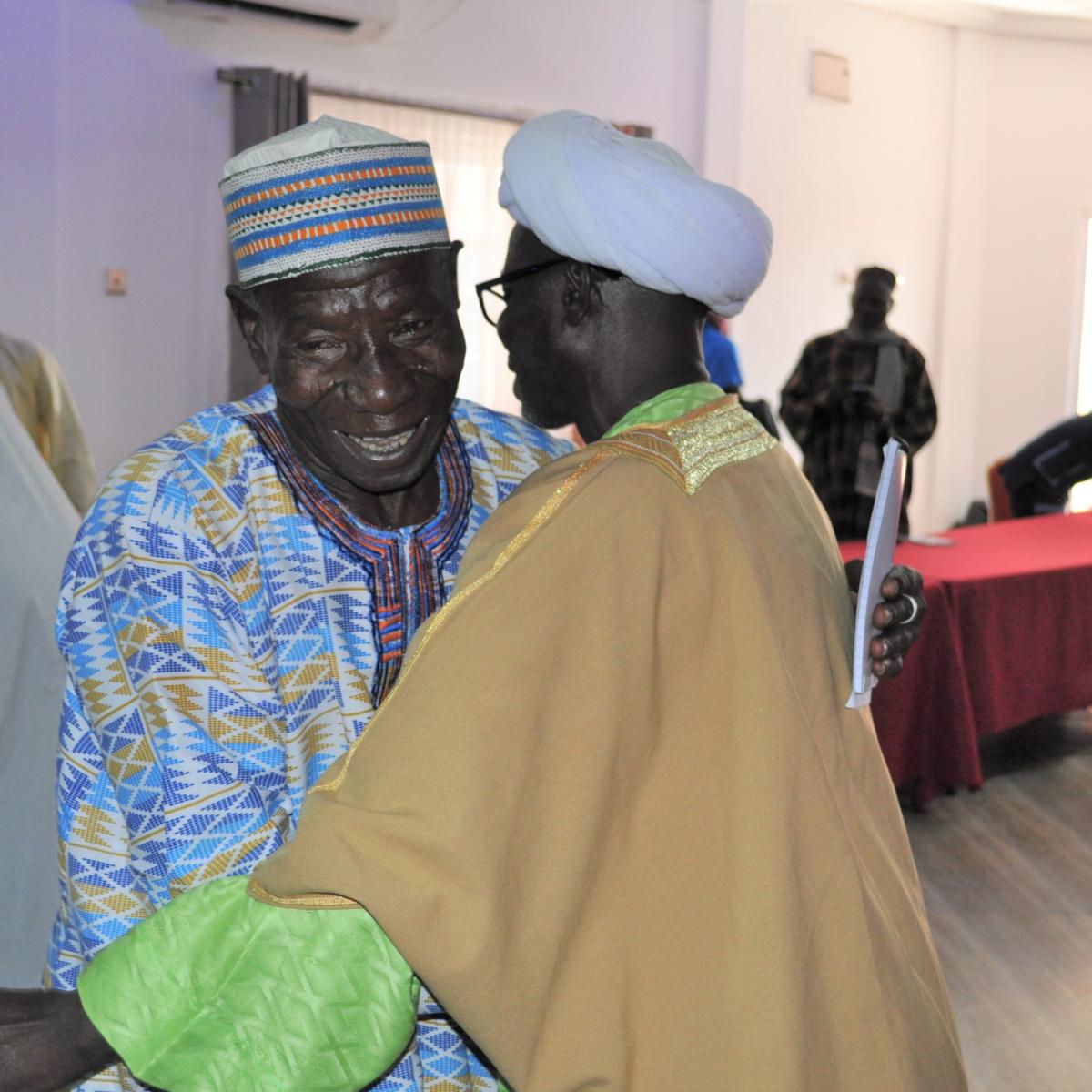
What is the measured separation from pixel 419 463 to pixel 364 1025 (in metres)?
0.57

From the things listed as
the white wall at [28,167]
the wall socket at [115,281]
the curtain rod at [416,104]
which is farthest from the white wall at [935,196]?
the white wall at [28,167]

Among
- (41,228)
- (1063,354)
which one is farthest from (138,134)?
(1063,354)

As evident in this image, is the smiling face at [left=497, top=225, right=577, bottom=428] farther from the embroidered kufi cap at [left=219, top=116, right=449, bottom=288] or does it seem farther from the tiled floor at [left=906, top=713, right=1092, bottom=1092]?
the tiled floor at [left=906, top=713, right=1092, bottom=1092]

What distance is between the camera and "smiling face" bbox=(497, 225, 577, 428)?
1432 millimetres

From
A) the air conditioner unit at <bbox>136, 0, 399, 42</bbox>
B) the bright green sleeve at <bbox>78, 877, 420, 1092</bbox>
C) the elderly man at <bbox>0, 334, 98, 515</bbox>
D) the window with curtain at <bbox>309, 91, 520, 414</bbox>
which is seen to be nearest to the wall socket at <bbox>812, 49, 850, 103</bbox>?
the window with curtain at <bbox>309, 91, 520, 414</bbox>

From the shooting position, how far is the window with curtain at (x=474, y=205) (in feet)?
24.2

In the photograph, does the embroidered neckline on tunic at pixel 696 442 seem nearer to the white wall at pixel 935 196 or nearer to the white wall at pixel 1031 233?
the white wall at pixel 935 196

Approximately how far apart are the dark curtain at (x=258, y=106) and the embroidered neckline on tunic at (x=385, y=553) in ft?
17.4

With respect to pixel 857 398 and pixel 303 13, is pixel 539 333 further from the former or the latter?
pixel 303 13

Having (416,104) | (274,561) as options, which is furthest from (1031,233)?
(274,561)

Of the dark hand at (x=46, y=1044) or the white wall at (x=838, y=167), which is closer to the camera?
the dark hand at (x=46, y=1044)

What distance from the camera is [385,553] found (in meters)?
1.42

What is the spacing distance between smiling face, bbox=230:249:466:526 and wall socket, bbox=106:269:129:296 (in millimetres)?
5474

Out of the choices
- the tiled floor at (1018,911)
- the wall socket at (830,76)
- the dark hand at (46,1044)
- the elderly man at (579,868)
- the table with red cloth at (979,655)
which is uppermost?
the wall socket at (830,76)
